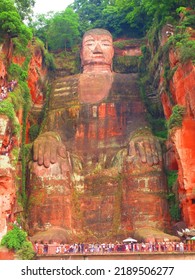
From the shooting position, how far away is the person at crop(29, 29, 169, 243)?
81.8 ft

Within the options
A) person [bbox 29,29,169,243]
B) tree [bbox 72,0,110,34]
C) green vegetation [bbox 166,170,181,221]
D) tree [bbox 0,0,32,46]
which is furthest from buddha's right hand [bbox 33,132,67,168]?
tree [bbox 72,0,110,34]

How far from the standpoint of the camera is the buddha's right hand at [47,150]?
26.0 meters

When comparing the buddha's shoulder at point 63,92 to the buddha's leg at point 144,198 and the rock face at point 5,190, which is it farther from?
the rock face at point 5,190

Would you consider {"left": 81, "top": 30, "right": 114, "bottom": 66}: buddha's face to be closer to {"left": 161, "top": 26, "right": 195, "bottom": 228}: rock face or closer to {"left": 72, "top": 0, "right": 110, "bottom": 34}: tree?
{"left": 161, "top": 26, "right": 195, "bottom": 228}: rock face

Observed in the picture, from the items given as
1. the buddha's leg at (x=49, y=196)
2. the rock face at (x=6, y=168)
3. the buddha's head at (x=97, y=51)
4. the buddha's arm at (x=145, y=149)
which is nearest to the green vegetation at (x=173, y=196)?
the buddha's arm at (x=145, y=149)

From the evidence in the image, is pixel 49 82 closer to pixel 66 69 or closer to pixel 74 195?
pixel 66 69

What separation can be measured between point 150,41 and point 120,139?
27.5 ft

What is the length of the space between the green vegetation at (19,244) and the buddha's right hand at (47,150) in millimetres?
5429

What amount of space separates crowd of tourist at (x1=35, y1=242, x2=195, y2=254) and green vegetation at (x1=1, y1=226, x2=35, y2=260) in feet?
2.43

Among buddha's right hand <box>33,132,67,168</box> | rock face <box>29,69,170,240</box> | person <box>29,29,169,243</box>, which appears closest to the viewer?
rock face <box>29,69,170,240</box>

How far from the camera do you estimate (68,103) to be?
102ft

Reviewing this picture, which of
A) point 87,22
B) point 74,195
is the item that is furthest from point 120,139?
point 87,22

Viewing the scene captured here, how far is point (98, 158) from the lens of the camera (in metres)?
28.4

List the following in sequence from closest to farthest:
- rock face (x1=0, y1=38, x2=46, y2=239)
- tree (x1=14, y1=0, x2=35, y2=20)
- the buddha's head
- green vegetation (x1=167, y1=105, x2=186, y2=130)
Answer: rock face (x1=0, y1=38, x2=46, y2=239) < green vegetation (x1=167, y1=105, x2=186, y2=130) < tree (x1=14, y1=0, x2=35, y2=20) < the buddha's head
